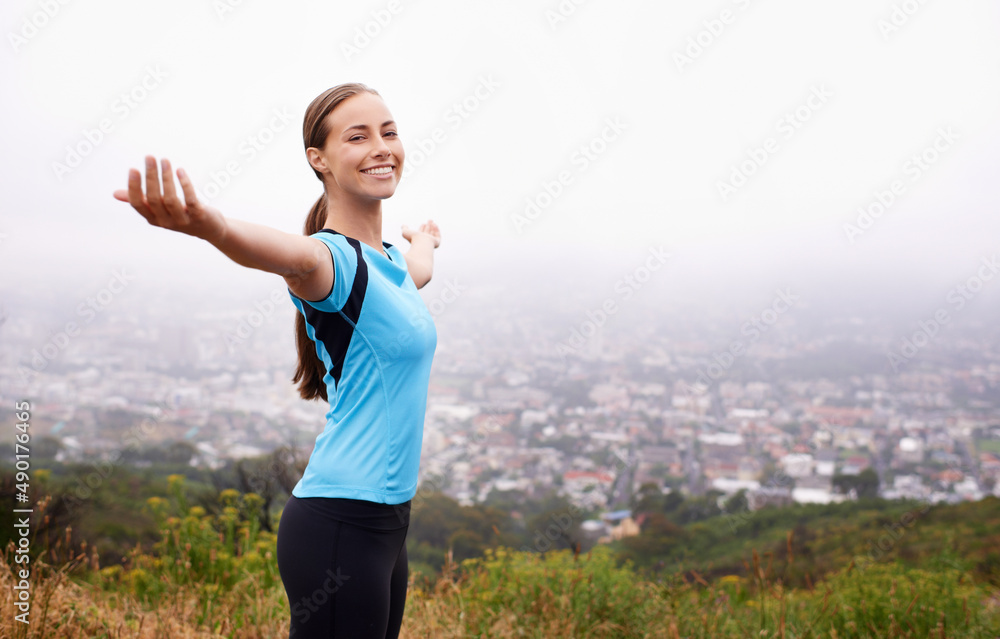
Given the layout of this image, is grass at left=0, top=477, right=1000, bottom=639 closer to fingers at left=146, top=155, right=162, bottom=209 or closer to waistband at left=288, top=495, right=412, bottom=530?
waistband at left=288, top=495, right=412, bottom=530

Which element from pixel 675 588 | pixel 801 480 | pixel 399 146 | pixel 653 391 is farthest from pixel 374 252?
pixel 653 391

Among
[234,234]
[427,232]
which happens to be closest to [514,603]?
[427,232]

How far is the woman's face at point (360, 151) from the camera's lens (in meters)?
1.52

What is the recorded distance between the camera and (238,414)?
723 inches

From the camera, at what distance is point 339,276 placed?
1291mm

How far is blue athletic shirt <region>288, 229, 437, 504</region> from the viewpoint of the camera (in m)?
1.37

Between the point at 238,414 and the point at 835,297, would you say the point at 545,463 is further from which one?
the point at 835,297

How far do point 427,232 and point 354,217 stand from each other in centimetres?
85

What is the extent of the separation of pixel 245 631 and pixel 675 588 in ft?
7.42

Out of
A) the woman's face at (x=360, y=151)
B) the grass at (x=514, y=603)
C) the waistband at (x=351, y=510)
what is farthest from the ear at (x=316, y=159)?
the grass at (x=514, y=603)

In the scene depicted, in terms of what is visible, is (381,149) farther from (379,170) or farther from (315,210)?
(315,210)

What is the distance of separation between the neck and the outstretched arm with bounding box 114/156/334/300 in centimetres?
33

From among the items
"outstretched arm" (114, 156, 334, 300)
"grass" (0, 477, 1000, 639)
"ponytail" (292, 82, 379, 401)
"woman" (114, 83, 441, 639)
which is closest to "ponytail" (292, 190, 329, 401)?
"ponytail" (292, 82, 379, 401)

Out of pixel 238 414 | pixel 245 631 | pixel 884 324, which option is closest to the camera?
pixel 245 631
